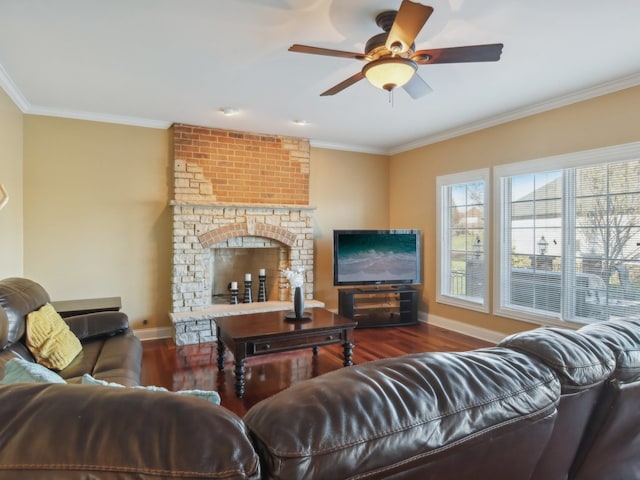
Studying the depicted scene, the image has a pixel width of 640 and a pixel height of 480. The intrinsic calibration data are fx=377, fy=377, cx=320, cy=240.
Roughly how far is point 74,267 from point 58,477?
4273 mm

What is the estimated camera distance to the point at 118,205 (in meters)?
4.30

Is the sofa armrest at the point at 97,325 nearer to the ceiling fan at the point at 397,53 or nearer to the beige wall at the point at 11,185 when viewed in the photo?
the beige wall at the point at 11,185

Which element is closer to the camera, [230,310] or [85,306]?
[85,306]

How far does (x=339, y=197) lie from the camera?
5641 mm

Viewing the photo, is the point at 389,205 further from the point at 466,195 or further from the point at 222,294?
the point at 222,294

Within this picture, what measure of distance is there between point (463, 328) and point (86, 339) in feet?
13.3

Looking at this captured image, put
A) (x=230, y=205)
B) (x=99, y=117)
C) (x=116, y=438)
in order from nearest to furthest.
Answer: (x=116, y=438) < (x=99, y=117) < (x=230, y=205)

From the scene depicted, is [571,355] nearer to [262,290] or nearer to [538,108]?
[538,108]

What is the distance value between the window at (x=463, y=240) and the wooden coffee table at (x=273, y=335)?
2122 mm

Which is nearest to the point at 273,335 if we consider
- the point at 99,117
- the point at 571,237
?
the point at 571,237

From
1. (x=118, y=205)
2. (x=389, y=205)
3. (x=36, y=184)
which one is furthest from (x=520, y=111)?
(x=36, y=184)

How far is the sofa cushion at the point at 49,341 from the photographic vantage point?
2.27 m

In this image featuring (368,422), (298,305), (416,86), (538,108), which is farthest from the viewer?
(538,108)

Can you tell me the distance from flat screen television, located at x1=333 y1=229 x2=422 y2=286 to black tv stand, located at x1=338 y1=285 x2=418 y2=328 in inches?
5.5
